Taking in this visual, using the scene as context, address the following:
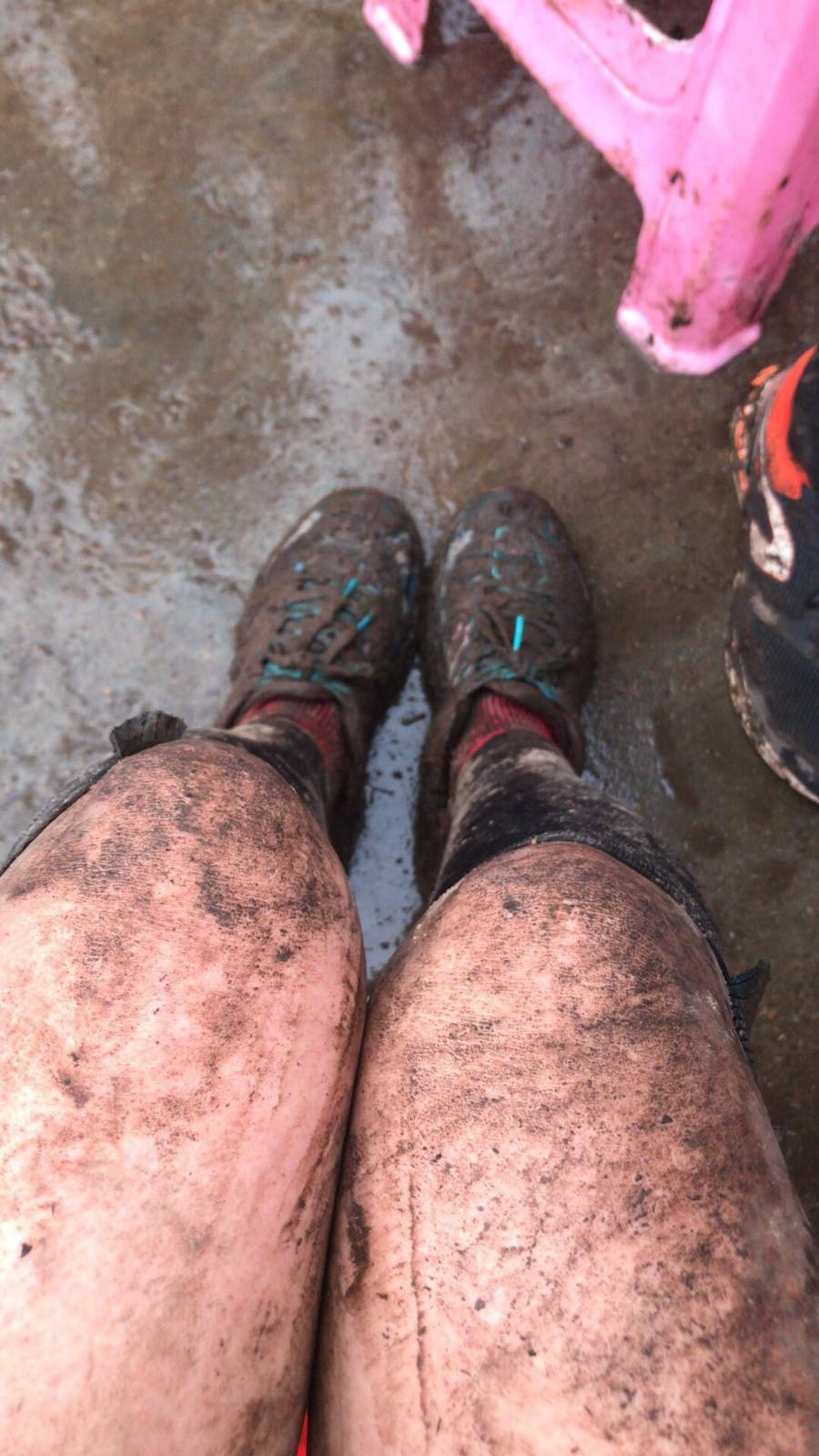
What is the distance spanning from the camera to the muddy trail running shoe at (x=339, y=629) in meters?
1.71

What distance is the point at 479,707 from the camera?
1722mm

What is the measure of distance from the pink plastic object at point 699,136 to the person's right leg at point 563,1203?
1089 millimetres

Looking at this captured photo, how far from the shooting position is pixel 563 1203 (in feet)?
2.77

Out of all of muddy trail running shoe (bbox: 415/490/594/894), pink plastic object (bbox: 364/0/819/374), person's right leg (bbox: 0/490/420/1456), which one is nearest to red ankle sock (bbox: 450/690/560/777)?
muddy trail running shoe (bbox: 415/490/594/894)

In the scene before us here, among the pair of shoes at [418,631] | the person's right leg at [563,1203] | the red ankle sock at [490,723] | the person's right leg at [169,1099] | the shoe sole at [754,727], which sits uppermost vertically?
the person's right leg at [169,1099]

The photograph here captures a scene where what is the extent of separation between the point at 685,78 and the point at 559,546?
0.77 m

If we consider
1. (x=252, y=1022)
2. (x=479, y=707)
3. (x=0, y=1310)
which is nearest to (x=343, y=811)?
(x=479, y=707)

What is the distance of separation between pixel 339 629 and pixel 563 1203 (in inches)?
47.0

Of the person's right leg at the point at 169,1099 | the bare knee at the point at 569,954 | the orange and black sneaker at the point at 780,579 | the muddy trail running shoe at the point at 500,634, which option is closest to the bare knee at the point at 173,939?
the person's right leg at the point at 169,1099

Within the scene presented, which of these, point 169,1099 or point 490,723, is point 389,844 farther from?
point 169,1099

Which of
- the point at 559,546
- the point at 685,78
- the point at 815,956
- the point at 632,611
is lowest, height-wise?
the point at 815,956

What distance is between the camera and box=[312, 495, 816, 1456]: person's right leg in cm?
78

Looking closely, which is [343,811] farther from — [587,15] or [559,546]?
[587,15]

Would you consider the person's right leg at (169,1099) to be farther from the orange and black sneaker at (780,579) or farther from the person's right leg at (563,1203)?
the orange and black sneaker at (780,579)
